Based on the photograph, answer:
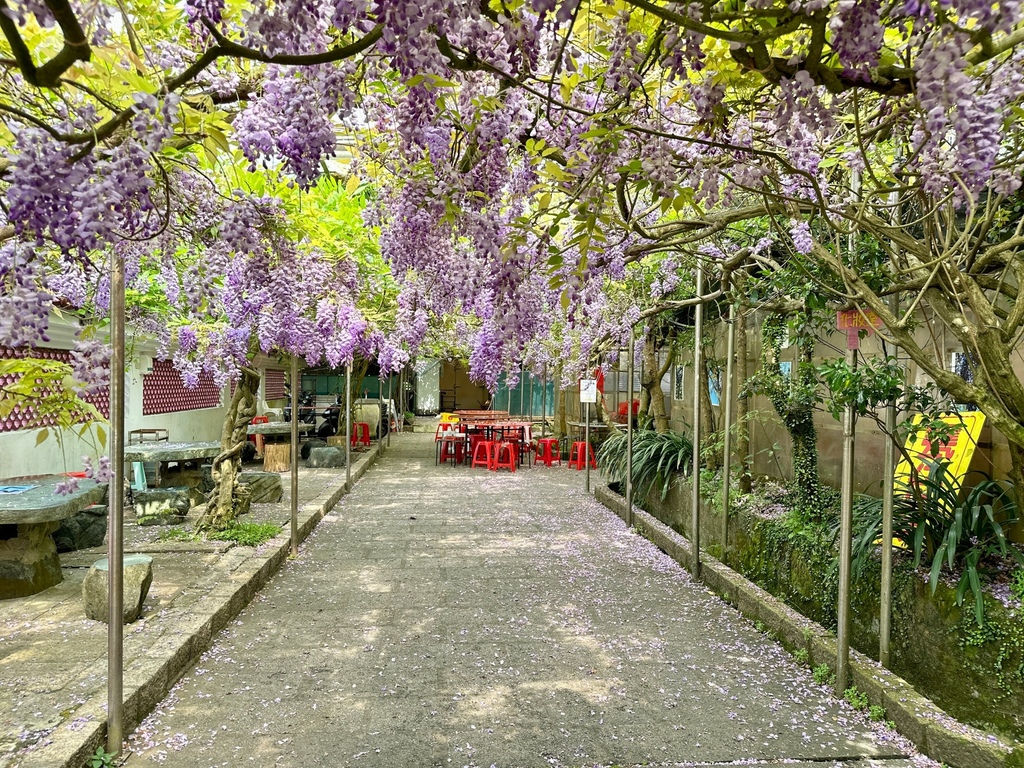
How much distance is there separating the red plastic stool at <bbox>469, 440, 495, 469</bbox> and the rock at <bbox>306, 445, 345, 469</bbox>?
6.67ft

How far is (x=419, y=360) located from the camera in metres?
15.8

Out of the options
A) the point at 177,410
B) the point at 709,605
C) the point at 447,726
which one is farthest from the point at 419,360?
the point at 447,726

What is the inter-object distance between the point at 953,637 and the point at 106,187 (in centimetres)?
330

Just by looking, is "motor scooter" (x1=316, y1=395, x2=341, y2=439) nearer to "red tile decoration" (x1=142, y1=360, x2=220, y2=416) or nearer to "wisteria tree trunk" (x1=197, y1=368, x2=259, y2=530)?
"red tile decoration" (x1=142, y1=360, x2=220, y2=416)

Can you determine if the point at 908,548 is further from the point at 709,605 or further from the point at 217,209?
the point at 217,209

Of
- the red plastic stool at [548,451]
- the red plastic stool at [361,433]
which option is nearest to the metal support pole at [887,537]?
the red plastic stool at [548,451]

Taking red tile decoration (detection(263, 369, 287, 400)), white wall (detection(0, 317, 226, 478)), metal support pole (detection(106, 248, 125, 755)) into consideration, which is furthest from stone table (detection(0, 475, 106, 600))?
red tile decoration (detection(263, 369, 287, 400))

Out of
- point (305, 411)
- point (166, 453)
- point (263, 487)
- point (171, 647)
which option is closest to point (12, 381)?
point (166, 453)

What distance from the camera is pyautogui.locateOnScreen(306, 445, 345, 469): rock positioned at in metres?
10.1

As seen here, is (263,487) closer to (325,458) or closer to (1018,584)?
(325,458)

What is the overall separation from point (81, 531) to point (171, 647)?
2626mm

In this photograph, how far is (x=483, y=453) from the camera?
11680 millimetres

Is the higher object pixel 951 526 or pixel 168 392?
pixel 168 392

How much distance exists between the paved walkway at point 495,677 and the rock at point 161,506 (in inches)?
61.1
